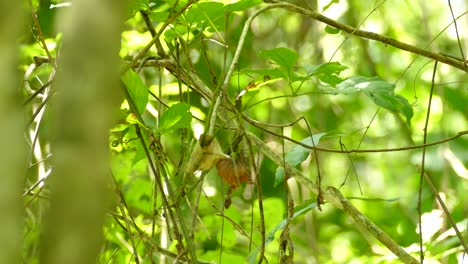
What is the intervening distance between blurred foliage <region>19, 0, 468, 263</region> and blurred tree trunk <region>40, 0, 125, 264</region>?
91 cm

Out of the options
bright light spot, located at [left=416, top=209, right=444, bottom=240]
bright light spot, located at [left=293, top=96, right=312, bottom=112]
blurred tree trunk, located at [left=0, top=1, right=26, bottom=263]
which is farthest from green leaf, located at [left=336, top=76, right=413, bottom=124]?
bright light spot, located at [left=293, top=96, right=312, bottom=112]

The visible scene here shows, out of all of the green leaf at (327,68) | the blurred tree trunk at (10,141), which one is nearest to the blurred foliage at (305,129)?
the green leaf at (327,68)

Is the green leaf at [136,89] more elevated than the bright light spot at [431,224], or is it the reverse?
the bright light spot at [431,224]

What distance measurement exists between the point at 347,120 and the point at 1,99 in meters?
3.61

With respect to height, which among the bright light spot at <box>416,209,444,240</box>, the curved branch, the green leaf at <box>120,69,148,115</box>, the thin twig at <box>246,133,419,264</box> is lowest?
the thin twig at <box>246,133,419,264</box>

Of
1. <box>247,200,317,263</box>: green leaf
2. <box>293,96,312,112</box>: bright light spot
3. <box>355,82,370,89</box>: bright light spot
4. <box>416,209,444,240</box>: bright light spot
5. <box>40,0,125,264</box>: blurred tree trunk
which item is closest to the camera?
<box>40,0,125,264</box>: blurred tree trunk

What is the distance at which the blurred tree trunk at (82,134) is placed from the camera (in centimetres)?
48

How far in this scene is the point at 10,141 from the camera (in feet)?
1.78

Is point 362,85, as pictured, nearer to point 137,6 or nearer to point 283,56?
point 283,56

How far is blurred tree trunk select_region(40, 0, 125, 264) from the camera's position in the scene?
0.48 m

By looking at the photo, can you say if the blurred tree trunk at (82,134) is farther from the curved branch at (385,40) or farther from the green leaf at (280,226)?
the curved branch at (385,40)

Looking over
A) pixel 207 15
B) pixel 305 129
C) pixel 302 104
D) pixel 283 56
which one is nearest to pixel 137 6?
pixel 207 15

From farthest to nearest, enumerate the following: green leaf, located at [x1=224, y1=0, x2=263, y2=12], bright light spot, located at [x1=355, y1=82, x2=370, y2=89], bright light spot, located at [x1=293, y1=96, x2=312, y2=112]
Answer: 1. bright light spot, located at [x1=293, y1=96, x2=312, y2=112]
2. bright light spot, located at [x1=355, y1=82, x2=370, y2=89]
3. green leaf, located at [x1=224, y1=0, x2=263, y2=12]

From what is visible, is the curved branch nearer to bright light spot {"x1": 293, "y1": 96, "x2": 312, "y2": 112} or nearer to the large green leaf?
the large green leaf
